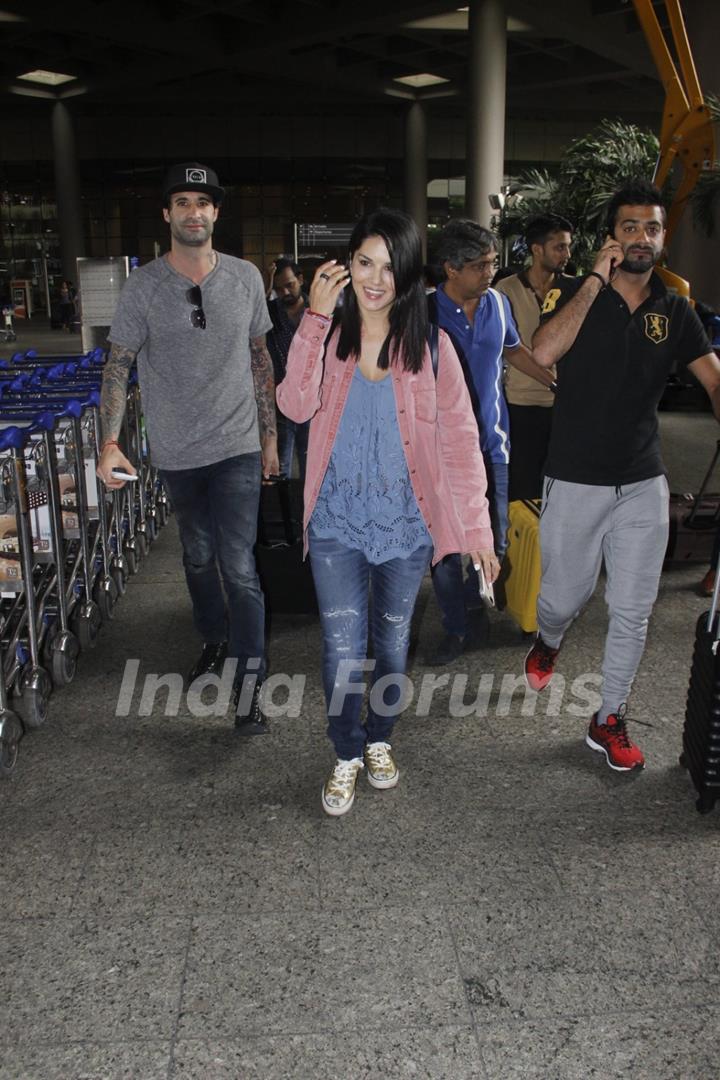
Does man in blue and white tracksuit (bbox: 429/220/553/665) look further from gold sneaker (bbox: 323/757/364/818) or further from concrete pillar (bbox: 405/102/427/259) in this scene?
concrete pillar (bbox: 405/102/427/259)

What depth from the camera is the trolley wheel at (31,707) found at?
3.97 meters

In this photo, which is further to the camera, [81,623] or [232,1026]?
[81,623]

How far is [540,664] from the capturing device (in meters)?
4.17

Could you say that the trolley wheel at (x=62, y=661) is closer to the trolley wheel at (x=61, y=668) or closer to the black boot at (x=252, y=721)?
the trolley wheel at (x=61, y=668)

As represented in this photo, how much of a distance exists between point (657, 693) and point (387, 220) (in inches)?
100

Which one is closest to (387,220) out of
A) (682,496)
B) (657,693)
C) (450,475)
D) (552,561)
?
(450,475)

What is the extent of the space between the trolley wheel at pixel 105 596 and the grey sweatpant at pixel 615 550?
2.63 m

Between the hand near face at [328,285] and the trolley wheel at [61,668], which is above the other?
the hand near face at [328,285]

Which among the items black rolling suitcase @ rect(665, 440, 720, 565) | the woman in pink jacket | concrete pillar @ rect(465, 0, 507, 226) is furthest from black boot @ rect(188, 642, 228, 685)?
concrete pillar @ rect(465, 0, 507, 226)

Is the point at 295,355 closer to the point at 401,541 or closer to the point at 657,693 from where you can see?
the point at 401,541

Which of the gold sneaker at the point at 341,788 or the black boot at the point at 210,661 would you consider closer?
the gold sneaker at the point at 341,788

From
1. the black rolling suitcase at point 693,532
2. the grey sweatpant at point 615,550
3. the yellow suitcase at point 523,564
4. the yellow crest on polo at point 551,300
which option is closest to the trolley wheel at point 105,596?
the yellow suitcase at point 523,564

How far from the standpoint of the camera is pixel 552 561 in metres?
3.74

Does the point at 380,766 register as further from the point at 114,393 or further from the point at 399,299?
the point at 114,393
